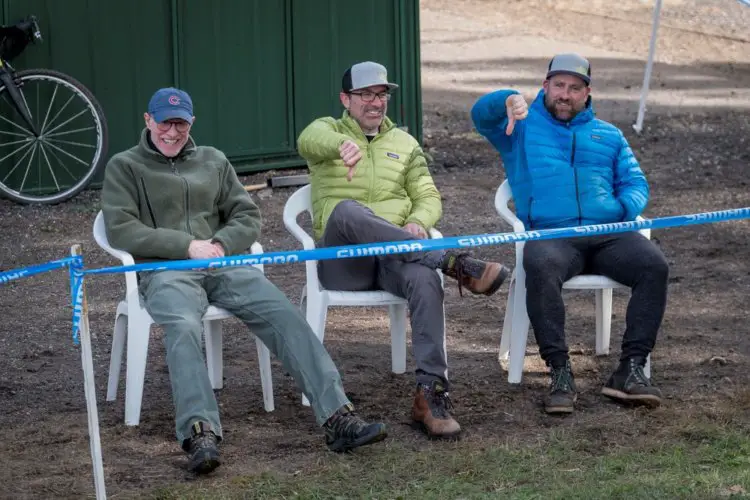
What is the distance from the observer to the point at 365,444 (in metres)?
4.87

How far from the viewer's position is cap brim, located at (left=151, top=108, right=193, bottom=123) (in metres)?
5.29

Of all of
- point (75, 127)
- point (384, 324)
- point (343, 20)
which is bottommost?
point (384, 324)

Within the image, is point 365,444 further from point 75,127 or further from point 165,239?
point 75,127

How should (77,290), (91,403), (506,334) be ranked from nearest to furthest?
(91,403) < (77,290) < (506,334)

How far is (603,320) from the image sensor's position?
6.15 metres

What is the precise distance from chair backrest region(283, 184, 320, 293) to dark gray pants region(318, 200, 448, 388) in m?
0.05

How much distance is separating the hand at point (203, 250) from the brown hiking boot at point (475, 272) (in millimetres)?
924

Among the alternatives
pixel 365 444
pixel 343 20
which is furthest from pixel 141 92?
pixel 365 444

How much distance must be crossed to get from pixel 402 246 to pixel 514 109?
3.45ft

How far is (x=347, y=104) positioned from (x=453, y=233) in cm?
284

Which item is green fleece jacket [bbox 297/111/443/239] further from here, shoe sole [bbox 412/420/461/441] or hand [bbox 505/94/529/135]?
shoe sole [bbox 412/420/461/441]

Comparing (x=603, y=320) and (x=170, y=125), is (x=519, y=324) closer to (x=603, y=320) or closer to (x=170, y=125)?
(x=603, y=320)

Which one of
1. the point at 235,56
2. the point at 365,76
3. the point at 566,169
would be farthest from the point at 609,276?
the point at 235,56

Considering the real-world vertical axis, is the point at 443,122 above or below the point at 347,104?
below
